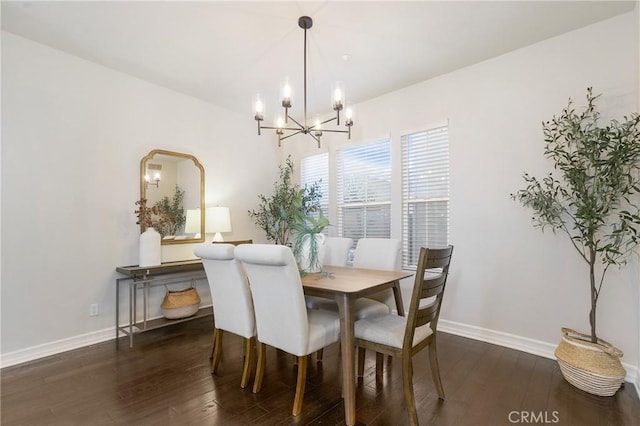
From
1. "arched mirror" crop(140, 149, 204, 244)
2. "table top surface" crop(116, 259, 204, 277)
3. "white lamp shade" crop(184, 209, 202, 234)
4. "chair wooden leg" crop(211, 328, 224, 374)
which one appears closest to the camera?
"chair wooden leg" crop(211, 328, 224, 374)

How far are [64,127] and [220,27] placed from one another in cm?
184

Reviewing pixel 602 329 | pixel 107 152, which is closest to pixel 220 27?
pixel 107 152

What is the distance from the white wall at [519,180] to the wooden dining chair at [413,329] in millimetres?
1380

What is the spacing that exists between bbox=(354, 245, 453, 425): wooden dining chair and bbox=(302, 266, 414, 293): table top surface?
0.27m

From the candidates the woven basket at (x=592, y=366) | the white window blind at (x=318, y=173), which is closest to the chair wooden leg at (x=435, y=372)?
the woven basket at (x=592, y=366)

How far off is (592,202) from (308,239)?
84.1 inches

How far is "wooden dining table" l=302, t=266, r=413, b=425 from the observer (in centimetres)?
177

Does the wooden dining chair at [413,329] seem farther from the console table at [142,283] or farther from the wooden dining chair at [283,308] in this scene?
the console table at [142,283]

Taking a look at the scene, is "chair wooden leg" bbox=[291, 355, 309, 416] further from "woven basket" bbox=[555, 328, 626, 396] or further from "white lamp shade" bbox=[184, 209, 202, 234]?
"white lamp shade" bbox=[184, 209, 202, 234]

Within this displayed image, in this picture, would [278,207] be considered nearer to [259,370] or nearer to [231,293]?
[231,293]

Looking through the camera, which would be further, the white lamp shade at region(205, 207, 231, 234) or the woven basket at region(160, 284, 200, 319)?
the white lamp shade at region(205, 207, 231, 234)

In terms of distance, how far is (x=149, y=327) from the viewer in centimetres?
312
